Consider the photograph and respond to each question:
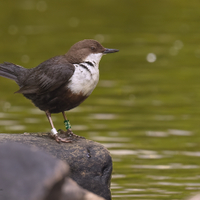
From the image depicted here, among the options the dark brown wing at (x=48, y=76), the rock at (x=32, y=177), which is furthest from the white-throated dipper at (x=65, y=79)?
the rock at (x=32, y=177)

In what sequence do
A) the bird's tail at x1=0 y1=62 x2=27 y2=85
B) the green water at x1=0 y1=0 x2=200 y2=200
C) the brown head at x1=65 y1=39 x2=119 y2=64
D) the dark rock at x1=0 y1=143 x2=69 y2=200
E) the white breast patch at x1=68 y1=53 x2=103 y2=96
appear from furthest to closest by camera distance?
1. the green water at x1=0 y1=0 x2=200 y2=200
2. the bird's tail at x1=0 y1=62 x2=27 y2=85
3. the brown head at x1=65 y1=39 x2=119 y2=64
4. the white breast patch at x1=68 y1=53 x2=103 y2=96
5. the dark rock at x1=0 y1=143 x2=69 y2=200

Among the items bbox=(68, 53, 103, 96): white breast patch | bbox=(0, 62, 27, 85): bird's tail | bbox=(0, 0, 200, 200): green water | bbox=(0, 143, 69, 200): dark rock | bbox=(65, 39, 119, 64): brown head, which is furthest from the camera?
Answer: bbox=(0, 0, 200, 200): green water

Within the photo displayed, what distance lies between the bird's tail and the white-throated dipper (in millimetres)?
141

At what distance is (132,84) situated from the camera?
13.9 metres

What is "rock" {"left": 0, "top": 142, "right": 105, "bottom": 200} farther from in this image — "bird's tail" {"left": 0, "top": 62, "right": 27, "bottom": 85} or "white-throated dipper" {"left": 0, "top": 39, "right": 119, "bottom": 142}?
"bird's tail" {"left": 0, "top": 62, "right": 27, "bottom": 85}

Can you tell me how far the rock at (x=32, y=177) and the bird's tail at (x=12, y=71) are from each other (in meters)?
2.23

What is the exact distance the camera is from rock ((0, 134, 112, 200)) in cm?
666

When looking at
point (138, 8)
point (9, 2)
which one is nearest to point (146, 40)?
point (138, 8)

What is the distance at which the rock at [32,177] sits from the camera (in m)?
4.91

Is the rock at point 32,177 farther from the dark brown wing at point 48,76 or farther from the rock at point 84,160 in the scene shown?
the dark brown wing at point 48,76

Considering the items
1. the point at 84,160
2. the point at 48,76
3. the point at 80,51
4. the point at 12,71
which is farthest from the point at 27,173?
the point at 12,71

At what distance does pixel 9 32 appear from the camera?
67.4 ft

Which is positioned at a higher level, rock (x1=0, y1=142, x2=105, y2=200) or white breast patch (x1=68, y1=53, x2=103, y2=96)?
white breast patch (x1=68, y1=53, x2=103, y2=96)

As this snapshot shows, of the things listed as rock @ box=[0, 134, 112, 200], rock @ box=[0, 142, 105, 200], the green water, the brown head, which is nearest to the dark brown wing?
the brown head
